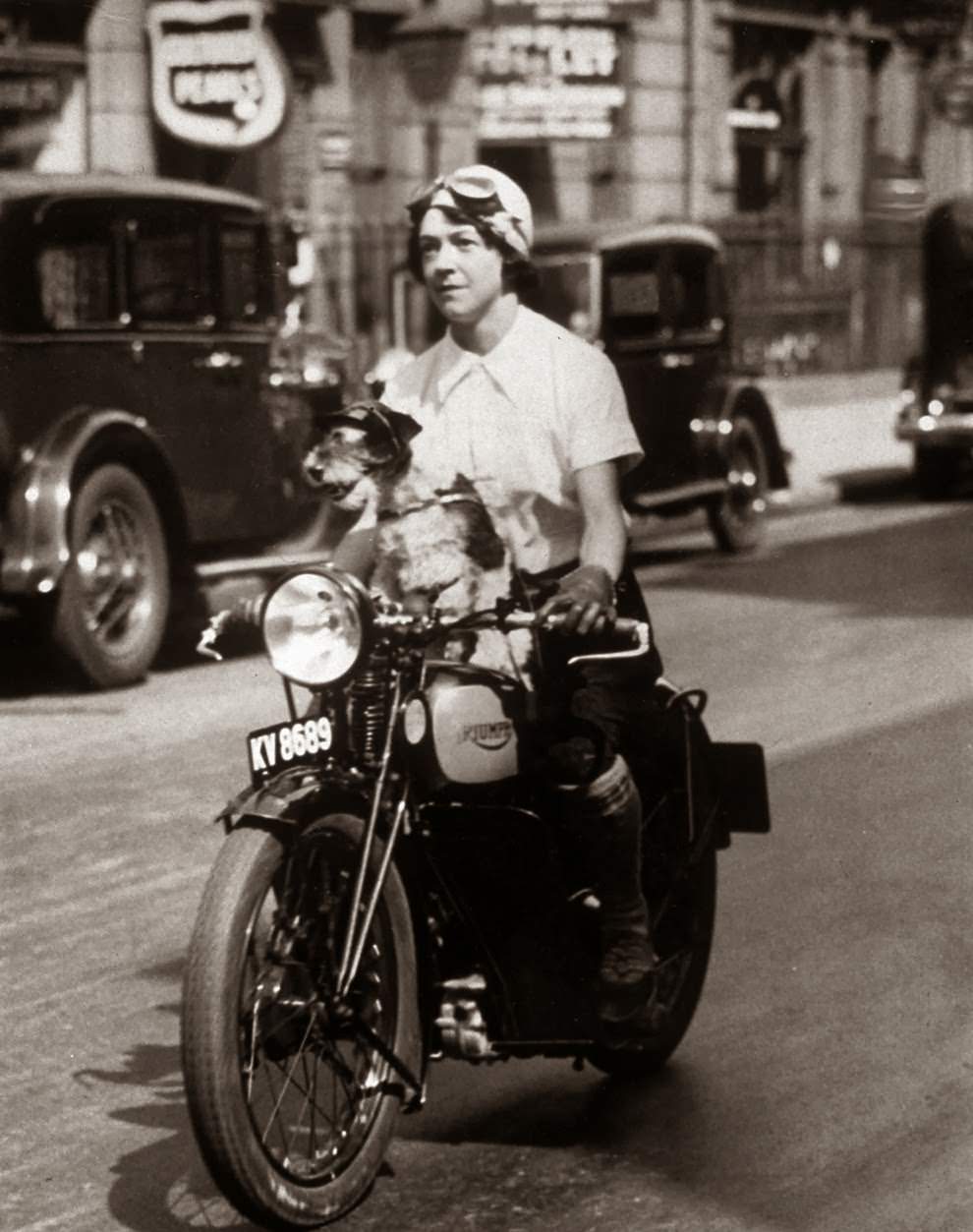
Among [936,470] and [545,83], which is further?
[545,83]

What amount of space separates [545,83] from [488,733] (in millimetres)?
20893

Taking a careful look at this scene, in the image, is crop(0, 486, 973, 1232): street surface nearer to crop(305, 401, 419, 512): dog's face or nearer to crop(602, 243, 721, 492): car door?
crop(305, 401, 419, 512): dog's face

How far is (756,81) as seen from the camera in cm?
3109

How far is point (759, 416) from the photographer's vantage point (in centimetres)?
1684

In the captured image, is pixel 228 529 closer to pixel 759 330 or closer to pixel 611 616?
pixel 611 616

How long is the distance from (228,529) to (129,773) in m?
3.20

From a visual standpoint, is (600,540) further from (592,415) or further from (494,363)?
(494,363)

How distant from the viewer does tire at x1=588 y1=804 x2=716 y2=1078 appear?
518 centimetres

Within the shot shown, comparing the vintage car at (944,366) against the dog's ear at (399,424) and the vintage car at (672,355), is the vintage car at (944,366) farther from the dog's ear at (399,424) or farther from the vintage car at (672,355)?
the dog's ear at (399,424)

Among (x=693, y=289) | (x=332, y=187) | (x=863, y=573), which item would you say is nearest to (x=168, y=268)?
(x=863, y=573)

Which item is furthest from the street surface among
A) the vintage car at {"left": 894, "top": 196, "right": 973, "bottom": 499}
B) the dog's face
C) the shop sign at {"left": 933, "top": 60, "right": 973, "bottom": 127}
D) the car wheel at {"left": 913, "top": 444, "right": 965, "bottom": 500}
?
the shop sign at {"left": 933, "top": 60, "right": 973, "bottom": 127}

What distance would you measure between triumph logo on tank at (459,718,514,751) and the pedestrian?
6.4 inches

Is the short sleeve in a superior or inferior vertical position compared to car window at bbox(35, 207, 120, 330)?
superior

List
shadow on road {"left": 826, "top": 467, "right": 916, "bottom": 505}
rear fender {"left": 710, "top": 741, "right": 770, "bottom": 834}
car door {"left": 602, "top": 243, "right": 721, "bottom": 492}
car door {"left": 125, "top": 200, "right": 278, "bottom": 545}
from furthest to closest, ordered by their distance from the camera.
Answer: shadow on road {"left": 826, "top": 467, "right": 916, "bottom": 505}, car door {"left": 602, "top": 243, "right": 721, "bottom": 492}, car door {"left": 125, "top": 200, "right": 278, "bottom": 545}, rear fender {"left": 710, "top": 741, "right": 770, "bottom": 834}
